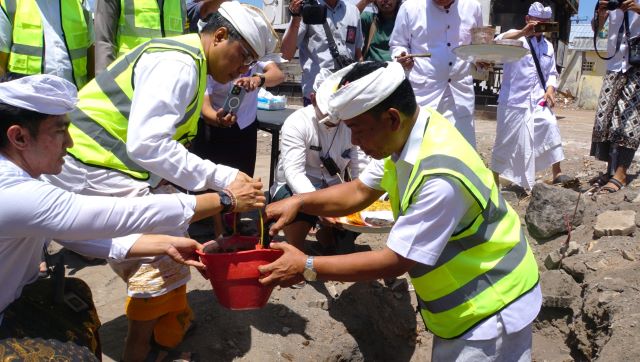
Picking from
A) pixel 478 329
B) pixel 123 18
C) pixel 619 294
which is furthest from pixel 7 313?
pixel 619 294

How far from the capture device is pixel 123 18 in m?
3.74

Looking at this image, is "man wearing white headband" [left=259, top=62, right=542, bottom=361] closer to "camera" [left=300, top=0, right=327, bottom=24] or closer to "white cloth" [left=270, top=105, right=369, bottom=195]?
"white cloth" [left=270, top=105, right=369, bottom=195]

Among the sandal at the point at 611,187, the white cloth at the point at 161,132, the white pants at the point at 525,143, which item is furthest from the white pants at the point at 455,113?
the white cloth at the point at 161,132

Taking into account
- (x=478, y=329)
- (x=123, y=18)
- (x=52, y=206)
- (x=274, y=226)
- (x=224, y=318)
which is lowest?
(x=224, y=318)

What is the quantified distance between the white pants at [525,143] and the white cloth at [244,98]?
3209mm

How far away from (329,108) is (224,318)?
6.43ft

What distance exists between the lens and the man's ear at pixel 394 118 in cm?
203

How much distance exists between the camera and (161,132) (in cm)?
251

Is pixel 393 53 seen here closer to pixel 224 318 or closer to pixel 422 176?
pixel 224 318

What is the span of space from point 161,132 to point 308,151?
5.95 ft

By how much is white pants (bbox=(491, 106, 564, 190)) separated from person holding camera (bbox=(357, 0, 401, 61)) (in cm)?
169

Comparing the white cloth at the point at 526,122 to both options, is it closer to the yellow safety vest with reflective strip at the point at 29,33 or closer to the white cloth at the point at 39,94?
the yellow safety vest with reflective strip at the point at 29,33

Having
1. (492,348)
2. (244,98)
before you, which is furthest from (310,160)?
(492,348)

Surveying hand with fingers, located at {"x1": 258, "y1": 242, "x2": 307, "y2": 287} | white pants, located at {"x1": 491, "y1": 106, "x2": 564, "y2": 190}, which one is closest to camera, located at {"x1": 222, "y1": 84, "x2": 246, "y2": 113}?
hand with fingers, located at {"x1": 258, "y1": 242, "x2": 307, "y2": 287}
